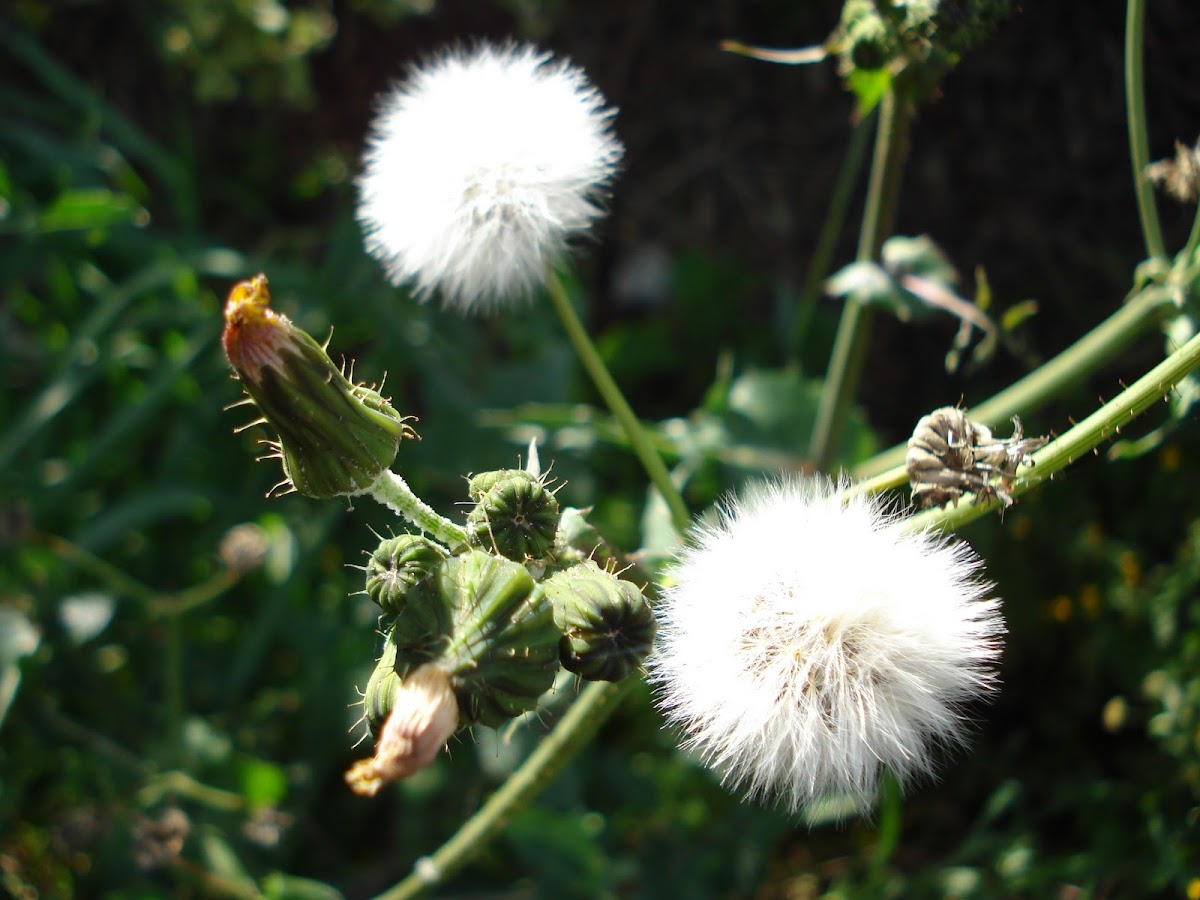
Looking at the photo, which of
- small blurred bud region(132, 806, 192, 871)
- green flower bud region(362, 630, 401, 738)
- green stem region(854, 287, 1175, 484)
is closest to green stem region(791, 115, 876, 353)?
green stem region(854, 287, 1175, 484)

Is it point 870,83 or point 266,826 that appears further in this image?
point 266,826

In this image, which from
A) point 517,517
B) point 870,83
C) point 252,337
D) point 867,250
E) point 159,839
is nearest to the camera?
point 252,337

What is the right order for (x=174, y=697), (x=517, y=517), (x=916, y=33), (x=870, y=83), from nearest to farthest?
(x=517, y=517), (x=916, y=33), (x=870, y=83), (x=174, y=697)

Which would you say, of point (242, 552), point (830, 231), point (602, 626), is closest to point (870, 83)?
point (830, 231)

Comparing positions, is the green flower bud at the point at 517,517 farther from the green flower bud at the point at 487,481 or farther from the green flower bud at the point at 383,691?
the green flower bud at the point at 383,691

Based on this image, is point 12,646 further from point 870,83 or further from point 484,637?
point 870,83

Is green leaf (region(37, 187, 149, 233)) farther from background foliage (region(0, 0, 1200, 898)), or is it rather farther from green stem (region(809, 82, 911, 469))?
green stem (region(809, 82, 911, 469))

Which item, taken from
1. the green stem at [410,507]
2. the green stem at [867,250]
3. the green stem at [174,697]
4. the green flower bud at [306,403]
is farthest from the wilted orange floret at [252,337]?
A: the green stem at [174,697]
